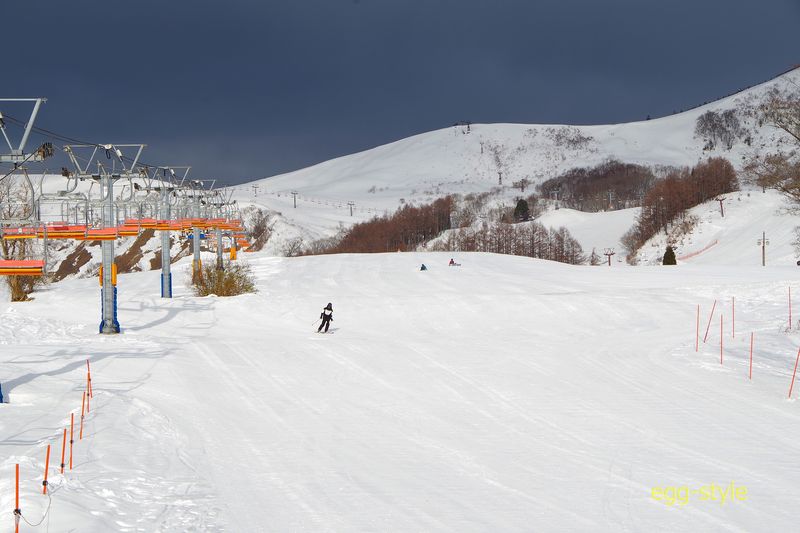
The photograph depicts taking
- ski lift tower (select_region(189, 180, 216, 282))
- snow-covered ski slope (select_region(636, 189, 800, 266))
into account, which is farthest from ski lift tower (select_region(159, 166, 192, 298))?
snow-covered ski slope (select_region(636, 189, 800, 266))

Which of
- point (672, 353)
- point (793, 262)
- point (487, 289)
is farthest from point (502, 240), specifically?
point (672, 353)

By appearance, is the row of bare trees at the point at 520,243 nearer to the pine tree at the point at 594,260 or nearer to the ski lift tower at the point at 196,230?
the pine tree at the point at 594,260

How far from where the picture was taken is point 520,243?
12938cm

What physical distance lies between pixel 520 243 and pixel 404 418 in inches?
4539

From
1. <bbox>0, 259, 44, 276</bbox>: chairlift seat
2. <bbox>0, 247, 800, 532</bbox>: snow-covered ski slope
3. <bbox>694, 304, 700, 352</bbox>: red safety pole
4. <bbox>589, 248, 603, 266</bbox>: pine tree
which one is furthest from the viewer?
<bbox>589, 248, 603, 266</bbox>: pine tree

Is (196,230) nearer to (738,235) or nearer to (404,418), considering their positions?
(404,418)

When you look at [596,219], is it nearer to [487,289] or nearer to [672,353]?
[487,289]

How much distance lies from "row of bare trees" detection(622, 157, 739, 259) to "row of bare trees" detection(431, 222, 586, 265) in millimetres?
10240

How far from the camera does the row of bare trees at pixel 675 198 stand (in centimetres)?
11494

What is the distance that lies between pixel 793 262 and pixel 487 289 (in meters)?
46.6

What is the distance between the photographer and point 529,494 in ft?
37.0

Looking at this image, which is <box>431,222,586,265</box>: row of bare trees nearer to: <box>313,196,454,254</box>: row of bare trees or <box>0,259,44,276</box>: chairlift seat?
<box>313,196,454,254</box>: row of bare trees

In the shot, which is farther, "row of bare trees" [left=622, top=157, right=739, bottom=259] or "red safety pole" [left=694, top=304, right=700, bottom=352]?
"row of bare trees" [left=622, top=157, right=739, bottom=259]

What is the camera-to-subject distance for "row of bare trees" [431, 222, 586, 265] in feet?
406
